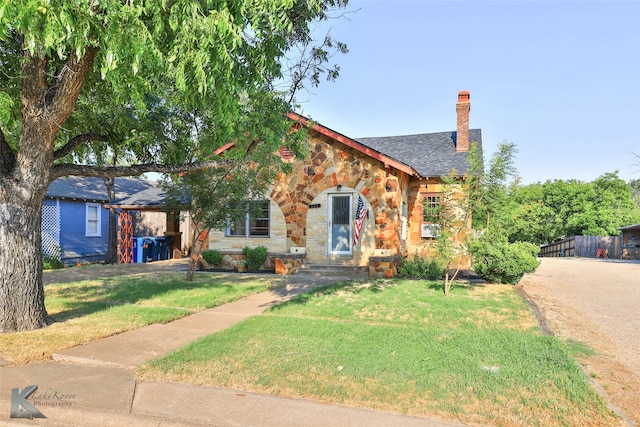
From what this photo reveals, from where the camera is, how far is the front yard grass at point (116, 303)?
561cm

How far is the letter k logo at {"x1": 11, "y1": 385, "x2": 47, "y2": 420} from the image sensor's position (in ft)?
12.3

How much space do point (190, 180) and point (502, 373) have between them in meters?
8.93

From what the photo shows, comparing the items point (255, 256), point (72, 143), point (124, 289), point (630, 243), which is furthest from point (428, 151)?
point (630, 243)

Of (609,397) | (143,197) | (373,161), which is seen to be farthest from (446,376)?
(143,197)

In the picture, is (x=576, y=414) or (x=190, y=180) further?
(x=190, y=180)

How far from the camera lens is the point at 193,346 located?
18.2ft

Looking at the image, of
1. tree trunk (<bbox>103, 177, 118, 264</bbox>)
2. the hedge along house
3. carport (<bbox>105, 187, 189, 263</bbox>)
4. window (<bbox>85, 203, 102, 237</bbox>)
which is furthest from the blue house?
the hedge along house

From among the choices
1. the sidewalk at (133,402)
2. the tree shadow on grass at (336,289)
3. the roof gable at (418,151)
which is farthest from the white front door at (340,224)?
the sidewalk at (133,402)

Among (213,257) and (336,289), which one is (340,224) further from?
(213,257)

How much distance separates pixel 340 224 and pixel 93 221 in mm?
15304

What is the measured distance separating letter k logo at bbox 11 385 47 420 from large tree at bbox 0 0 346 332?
8.73 feet

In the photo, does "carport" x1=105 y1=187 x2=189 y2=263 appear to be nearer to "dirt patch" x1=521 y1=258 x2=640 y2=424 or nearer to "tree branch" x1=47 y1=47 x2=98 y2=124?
"tree branch" x1=47 y1=47 x2=98 y2=124

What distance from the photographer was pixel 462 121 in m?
17.4

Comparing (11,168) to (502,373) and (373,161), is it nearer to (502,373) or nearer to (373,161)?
(502,373)
